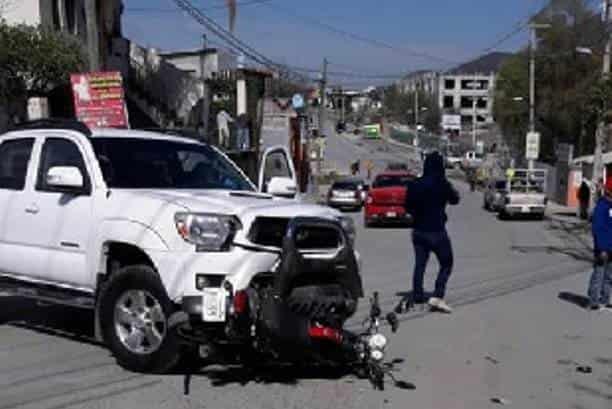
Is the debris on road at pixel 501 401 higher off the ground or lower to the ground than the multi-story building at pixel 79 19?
lower

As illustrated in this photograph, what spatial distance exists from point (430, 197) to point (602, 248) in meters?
2.34

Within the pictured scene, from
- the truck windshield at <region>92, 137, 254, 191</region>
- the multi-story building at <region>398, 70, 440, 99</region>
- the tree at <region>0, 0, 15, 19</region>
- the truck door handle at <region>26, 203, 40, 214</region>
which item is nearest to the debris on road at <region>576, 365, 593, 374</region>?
the truck windshield at <region>92, 137, 254, 191</region>

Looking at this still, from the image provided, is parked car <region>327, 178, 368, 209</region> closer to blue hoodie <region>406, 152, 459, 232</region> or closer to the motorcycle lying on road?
blue hoodie <region>406, 152, 459, 232</region>

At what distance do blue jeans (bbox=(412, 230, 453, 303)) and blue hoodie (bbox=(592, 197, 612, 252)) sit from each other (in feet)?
6.32

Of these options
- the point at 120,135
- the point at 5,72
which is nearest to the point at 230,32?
the point at 5,72

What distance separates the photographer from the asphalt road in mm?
7336

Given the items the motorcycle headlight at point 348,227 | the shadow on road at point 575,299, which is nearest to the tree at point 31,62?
the shadow on road at point 575,299

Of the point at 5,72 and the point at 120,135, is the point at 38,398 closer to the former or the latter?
the point at 120,135

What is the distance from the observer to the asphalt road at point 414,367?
7.34 m

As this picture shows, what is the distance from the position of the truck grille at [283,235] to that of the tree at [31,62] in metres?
20.4

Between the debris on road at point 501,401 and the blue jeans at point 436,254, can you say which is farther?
the blue jeans at point 436,254

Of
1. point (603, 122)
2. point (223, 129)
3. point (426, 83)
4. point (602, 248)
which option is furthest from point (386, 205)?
point (426, 83)

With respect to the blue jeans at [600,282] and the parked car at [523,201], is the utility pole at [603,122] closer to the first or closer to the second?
the parked car at [523,201]

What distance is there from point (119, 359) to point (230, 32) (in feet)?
107
